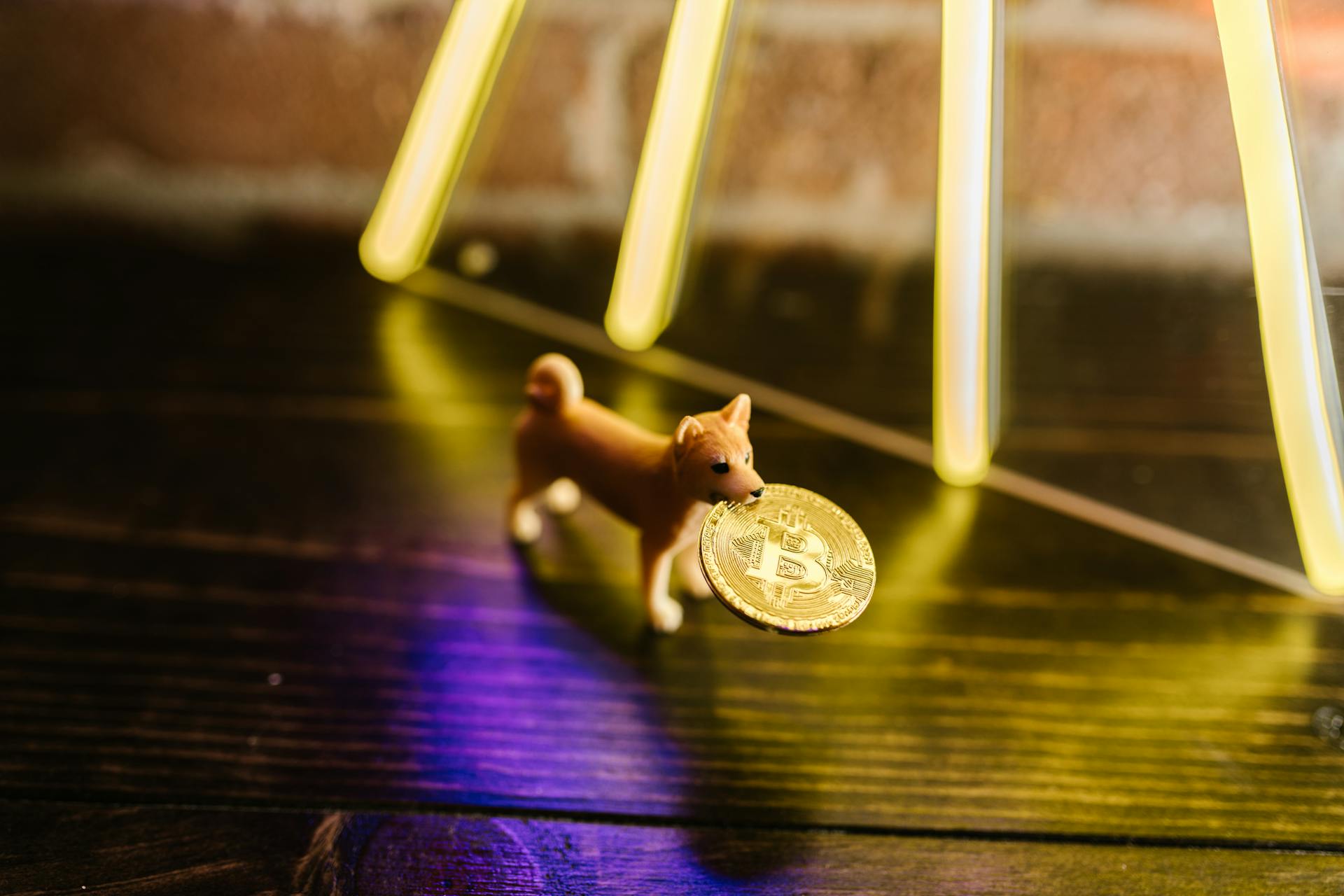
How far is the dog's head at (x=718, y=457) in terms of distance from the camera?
33cm

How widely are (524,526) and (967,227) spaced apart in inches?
10.0

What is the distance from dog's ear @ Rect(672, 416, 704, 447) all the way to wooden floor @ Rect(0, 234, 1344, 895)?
0.41 feet

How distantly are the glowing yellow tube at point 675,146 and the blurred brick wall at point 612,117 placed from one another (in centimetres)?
23

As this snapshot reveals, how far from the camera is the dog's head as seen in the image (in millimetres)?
327

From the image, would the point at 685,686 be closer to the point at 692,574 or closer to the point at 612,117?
the point at 692,574

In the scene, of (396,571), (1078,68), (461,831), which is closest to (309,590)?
(396,571)

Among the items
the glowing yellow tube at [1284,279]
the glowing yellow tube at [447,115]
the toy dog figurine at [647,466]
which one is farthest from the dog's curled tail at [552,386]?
the glowing yellow tube at [1284,279]

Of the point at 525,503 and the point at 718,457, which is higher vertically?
the point at 718,457

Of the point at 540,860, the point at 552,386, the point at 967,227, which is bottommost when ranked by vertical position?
the point at 540,860

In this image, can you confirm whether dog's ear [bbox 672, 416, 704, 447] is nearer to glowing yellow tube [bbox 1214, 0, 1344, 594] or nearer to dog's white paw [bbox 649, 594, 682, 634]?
dog's white paw [bbox 649, 594, 682, 634]

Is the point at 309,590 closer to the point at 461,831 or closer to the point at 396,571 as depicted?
the point at 396,571

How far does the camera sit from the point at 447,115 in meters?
0.47

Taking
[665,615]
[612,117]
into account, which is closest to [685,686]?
[665,615]

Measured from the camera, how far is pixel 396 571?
0.45m
